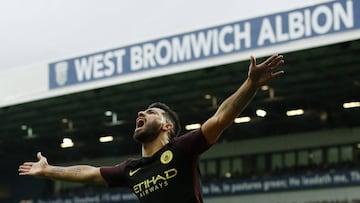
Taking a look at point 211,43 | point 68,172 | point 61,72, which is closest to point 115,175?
point 68,172

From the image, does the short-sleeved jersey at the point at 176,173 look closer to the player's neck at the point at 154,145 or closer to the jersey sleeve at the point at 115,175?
the player's neck at the point at 154,145

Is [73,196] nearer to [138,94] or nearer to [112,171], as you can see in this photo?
[138,94]

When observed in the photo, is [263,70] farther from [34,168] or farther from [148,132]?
[34,168]

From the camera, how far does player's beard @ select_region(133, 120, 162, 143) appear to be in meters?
4.89

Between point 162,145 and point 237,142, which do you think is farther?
point 237,142

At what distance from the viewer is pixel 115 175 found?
17.5 feet

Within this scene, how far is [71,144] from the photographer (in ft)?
137

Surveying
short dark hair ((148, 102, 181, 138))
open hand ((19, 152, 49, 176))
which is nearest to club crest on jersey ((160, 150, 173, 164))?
short dark hair ((148, 102, 181, 138))

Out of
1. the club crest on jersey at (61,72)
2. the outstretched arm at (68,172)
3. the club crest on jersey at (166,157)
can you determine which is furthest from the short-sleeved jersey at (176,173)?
the club crest on jersey at (61,72)

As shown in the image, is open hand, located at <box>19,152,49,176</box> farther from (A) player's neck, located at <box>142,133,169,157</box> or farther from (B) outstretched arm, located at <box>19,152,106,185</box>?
(A) player's neck, located at <box>142,133,169,157</box>

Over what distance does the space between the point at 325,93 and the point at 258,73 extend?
27326 millimetres

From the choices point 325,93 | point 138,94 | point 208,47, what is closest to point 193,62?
point 208,47

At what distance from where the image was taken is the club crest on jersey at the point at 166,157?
4875 mm

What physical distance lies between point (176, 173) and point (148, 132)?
1.00 ft
